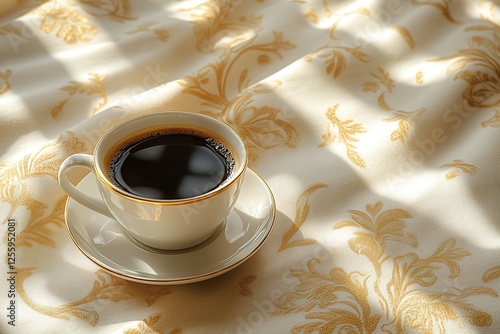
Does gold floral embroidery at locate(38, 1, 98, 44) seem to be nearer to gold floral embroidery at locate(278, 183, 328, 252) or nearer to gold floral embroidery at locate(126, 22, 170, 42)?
Result: gold floral embroidery at locate(126, 22, 170, 42)

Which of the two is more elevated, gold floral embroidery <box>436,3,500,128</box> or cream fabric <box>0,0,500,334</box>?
gold floral embroidery <box>436,3,500,128</box>

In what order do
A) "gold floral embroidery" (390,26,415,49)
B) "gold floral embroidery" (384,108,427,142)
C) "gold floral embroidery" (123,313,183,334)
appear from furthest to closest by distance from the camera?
"gold floral embroidery" (390,26,415,49)
"gold floral embroidery" (384,108,427,142)
"gold floral embroidery" (123,313,183,334)

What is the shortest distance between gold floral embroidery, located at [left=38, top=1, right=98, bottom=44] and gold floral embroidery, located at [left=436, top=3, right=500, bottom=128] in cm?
57

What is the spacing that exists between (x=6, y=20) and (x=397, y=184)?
2.30 ft

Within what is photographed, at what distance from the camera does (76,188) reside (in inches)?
24.5

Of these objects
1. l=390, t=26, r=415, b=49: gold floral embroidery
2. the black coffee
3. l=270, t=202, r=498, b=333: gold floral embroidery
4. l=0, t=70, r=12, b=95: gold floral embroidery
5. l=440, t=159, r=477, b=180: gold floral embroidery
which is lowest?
l=0, t=70, r=12, b=95: gold floral embroidery

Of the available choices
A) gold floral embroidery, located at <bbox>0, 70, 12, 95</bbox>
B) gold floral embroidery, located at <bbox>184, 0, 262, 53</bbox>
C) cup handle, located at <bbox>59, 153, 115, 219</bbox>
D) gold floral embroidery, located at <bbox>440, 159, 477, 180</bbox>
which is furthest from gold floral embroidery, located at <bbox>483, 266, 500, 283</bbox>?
gold floral embroidery, located at <bbox>0, 70, 12, 95</bbox>

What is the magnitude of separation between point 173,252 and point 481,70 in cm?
55

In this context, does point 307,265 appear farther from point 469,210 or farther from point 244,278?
point 469,210

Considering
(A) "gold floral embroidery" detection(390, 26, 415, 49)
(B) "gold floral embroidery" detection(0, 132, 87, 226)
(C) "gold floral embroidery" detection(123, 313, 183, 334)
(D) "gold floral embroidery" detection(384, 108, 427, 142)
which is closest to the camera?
(C) "gold floral embroidery" detection(123, 313, 183, 334)

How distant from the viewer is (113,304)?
1.92 ft

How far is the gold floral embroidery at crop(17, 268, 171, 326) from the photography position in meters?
0.57

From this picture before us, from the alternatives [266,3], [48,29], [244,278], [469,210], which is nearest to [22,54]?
[48,29]

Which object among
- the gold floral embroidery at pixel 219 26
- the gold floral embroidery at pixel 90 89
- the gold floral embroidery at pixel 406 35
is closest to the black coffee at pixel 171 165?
the gold floral embroidery at pixel 90 89
